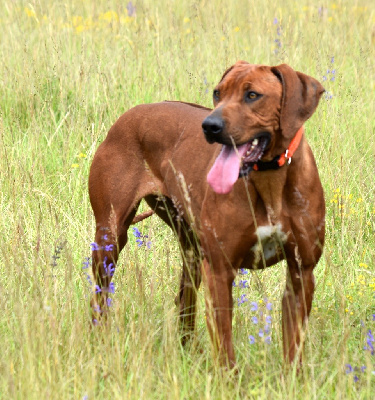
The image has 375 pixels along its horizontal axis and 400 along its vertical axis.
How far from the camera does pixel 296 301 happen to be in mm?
3539

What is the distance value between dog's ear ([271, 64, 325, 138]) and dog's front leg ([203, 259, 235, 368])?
663 millimetres

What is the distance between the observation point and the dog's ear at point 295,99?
128 inches

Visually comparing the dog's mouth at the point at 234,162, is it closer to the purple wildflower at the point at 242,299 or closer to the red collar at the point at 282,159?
the red collar at the point at 282,159

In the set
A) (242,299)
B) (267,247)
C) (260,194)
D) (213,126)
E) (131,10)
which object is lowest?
(242,299)

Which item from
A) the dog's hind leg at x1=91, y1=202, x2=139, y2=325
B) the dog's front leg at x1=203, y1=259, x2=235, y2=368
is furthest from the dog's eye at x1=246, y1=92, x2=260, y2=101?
the dog's hind leg at x1=91, y1=202, x2=139, y2=325

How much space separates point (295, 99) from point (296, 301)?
35.1 inches

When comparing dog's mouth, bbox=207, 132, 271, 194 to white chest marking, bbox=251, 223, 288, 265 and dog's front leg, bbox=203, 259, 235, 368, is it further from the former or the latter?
dog's front leg, bbox=203, 259, 235, 368

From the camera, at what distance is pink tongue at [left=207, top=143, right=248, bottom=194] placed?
3229 millimetres

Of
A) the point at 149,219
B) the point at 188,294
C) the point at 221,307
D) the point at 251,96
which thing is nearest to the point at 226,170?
the point at 251,96

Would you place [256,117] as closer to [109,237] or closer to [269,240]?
[269,240]

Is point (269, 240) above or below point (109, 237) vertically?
above

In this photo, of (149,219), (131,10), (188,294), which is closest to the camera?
(188,294)

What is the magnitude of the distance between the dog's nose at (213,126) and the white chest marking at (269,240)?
1.50 ft

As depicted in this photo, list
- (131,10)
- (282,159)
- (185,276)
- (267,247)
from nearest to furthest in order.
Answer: (282,159) < (267,247) < (185,276) < (131,10)
